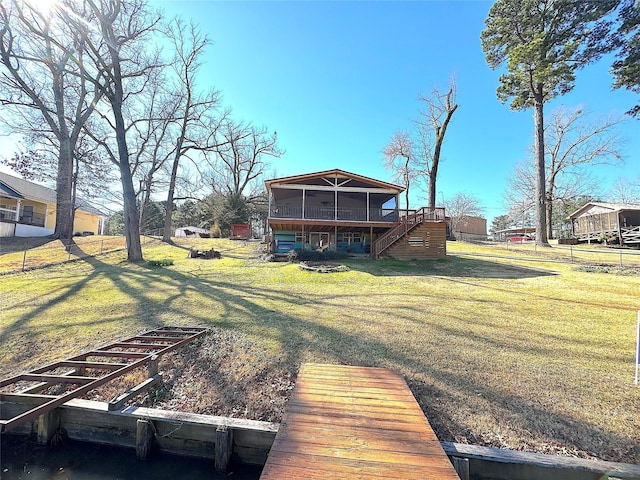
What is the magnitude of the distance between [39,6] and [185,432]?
1957cm

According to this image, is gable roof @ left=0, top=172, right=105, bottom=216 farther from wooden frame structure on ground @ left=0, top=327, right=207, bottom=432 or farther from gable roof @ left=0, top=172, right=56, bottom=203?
wooden frame structure on ground @ left=0, top=327, right=207, bottom=432

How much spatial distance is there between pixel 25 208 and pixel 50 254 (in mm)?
14836

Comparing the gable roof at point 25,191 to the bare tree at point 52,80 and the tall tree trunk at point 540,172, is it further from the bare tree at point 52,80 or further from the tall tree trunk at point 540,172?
the tall tree trunk at point 540,172

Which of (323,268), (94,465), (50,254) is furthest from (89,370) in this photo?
(50,254)

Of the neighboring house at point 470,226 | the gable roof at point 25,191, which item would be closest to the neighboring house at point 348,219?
the gable roof at point 25,191

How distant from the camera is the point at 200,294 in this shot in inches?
365

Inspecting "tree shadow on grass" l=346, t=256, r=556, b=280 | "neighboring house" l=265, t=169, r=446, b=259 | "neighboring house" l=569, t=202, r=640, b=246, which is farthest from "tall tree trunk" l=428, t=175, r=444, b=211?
"neighboring house" l=569, t=202, r=640, b=246

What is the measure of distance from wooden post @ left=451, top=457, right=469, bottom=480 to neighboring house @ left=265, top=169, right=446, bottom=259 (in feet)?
45.5

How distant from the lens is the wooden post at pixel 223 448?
334 centimetres

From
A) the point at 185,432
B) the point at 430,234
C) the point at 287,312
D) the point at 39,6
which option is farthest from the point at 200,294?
the point at 39,6

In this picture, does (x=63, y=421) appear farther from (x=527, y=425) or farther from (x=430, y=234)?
(x=430, y=234)

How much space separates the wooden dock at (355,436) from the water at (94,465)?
1117 mm

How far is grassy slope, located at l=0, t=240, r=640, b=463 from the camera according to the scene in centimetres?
356

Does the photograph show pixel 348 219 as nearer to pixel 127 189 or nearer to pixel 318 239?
pixel 318 239
